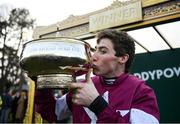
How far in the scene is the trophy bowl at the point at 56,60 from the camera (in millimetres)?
990

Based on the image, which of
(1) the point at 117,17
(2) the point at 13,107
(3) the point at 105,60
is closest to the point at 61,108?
(3) the point at 105,60

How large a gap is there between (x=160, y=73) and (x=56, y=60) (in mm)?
3049

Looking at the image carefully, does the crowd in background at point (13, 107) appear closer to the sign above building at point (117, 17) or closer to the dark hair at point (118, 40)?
the sign above building at point (117, 17)

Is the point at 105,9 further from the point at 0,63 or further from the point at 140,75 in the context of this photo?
the point at 0,63

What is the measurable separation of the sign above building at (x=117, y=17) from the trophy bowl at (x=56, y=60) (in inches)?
83.2

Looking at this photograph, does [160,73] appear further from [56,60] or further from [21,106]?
[56,60]

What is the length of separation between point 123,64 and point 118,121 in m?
0.36

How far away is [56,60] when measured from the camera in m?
0.98

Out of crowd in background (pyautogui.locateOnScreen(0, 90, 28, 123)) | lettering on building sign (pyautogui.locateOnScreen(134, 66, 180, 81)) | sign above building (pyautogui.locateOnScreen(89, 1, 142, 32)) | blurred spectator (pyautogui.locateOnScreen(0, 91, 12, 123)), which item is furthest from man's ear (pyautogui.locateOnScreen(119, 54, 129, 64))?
blurred spectator (pyautogui.locateOnScreen(0, 91, 12, 123))

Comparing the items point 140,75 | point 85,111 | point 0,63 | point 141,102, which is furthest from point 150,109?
point 0,63

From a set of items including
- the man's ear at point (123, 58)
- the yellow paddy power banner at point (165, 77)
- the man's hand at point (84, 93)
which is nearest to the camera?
the man's hand at point (84, 93)

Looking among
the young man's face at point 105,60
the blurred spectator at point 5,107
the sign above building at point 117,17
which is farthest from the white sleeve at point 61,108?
the blurred spectator at point 5,107

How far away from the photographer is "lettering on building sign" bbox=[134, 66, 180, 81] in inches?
146

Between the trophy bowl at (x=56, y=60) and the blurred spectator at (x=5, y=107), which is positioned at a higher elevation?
the trophy bowl at (x=56, y=60)
